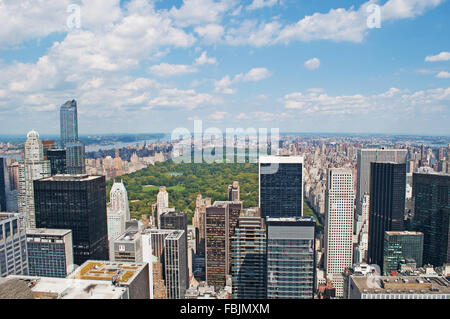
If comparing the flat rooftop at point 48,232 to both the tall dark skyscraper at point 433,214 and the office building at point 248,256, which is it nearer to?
the office building at point 248,256

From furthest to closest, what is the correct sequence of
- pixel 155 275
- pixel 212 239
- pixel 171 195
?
1. pixel 212 239
2. pixel 171 195
3. pixel 155 275

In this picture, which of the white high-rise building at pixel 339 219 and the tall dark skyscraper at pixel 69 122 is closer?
the tall dark skyscraper at pixel 69 122

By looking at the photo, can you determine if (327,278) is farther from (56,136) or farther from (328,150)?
(56,136)

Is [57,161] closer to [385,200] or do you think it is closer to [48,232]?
[48,232]

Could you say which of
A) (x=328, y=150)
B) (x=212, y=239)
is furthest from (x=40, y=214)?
(x=328, y=150)

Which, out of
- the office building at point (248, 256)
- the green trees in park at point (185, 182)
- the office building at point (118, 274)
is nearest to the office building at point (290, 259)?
the office building at point (248, 256)

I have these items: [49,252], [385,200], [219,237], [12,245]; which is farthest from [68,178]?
[385,200]

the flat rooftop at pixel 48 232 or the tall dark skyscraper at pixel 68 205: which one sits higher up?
the tall dark skyscraper at pixel 68 205
